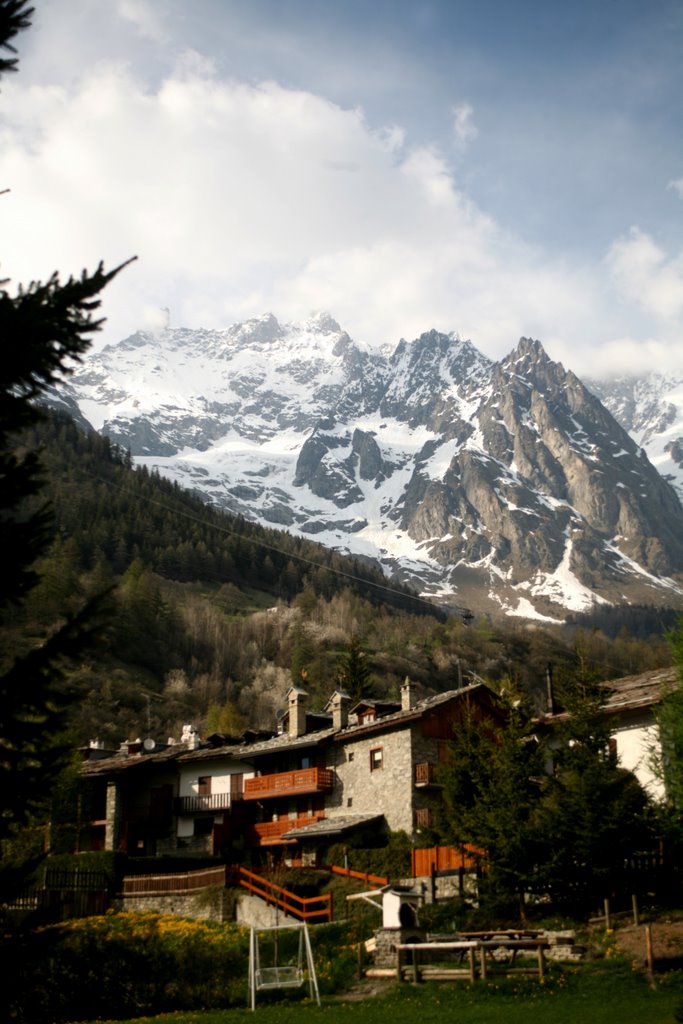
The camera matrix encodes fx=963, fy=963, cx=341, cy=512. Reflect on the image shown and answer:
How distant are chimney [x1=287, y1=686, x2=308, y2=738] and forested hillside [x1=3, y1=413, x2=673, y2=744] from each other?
20.9 meters

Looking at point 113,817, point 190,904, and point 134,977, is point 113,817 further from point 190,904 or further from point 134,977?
point 134,977

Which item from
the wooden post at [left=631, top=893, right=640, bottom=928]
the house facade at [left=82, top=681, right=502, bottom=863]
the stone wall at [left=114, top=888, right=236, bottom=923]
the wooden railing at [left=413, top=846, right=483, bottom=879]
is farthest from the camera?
the house facade at [left=82, top=681, right=502, bottom=863]

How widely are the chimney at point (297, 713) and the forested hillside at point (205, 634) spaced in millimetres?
20916

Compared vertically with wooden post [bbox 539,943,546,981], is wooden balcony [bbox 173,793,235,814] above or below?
above

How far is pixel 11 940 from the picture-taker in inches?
351

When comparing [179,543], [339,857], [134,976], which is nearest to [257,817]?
[339,857]

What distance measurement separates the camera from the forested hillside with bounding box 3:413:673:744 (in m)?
104

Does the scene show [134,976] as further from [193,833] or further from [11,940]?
[193,833]

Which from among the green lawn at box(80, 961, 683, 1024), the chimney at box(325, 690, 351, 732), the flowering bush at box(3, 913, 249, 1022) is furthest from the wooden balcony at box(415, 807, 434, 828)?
the green lawn at box(80, 961, 683, 1024)

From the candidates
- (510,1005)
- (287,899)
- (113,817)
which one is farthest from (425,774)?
(510,1005)

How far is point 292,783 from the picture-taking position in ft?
170

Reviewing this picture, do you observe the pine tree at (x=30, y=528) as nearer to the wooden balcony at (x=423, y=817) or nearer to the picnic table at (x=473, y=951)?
the picnic table at (x=473, y=951)

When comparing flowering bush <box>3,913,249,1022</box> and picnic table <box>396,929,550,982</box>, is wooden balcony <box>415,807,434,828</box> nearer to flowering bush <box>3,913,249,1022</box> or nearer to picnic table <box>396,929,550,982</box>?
picnic table <box>396,929,550,982</box>

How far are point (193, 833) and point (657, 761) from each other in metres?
31.7
